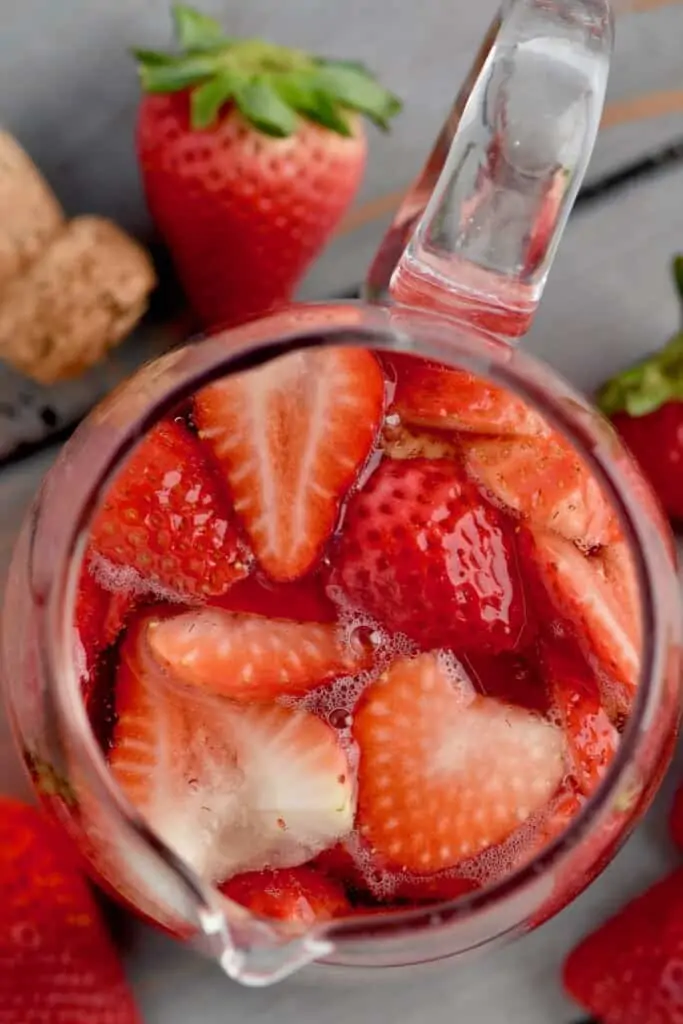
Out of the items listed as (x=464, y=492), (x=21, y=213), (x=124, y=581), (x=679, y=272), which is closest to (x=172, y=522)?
(x=124, y=581)

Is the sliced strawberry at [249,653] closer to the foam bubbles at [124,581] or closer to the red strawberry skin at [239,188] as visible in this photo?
the foam bubbles at [124,581]

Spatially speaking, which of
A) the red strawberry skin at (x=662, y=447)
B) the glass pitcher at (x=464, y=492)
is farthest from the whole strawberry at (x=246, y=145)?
the red strawberry skin at (x=662, y=447)

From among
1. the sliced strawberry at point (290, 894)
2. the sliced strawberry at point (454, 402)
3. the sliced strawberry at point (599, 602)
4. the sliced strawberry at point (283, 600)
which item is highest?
the sliced strawberry at point (454, 402)

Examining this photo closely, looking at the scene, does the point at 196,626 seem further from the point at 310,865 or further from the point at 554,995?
the point at 554,995

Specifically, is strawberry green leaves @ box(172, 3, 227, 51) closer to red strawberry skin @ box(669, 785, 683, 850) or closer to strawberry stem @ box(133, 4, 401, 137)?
strawberry stem @ box(133, 4, 401, 137)

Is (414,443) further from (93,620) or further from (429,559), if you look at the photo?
(93,620)

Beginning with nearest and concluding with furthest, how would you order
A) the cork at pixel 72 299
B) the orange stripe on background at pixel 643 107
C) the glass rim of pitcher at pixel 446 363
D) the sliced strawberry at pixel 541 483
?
the glass rim of pitcher at pixel 446 363 < the sliced strawberry at pixel 541 483 < the cork at pixel 72 299 < the orange stripe on background at pixel 643 107

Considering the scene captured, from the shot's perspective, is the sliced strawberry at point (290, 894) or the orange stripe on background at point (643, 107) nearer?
the sliced strawberry at point (290, 894)

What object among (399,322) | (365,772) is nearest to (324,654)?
(365,772)
